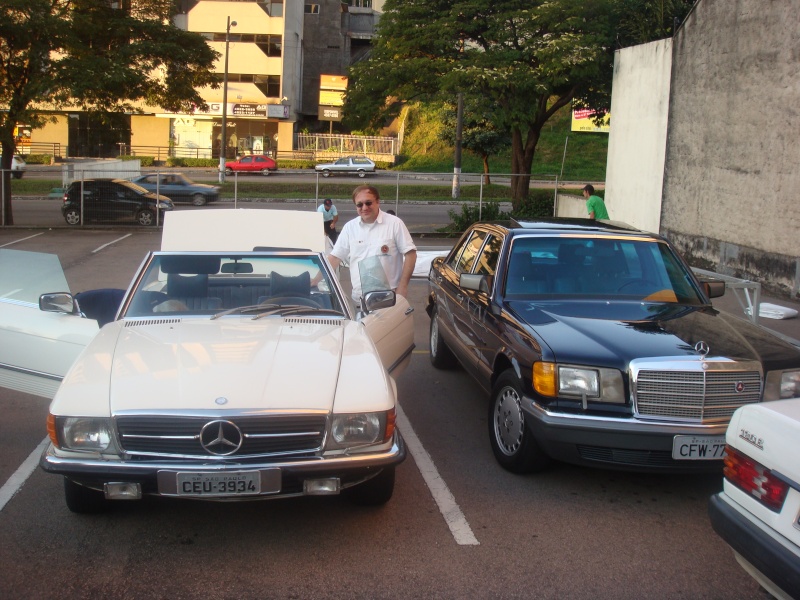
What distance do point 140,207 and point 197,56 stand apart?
190 inches

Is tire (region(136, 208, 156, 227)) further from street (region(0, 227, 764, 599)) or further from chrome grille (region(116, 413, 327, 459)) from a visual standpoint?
chrome grille (region(116, 413, 327, 459))

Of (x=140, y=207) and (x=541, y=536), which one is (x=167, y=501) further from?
(x=140, y=207)

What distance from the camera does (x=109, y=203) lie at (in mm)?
24625

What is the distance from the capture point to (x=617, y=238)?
6.71 meters

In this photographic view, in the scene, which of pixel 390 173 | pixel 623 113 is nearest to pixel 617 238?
pixel 623 113

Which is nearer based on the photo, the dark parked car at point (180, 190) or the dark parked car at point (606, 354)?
the dark parked car at point (606, 354)

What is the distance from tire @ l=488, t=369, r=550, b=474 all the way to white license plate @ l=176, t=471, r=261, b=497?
1.94m

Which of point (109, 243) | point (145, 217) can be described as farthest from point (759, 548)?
point (145, 217)

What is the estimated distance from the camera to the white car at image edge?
3051mm

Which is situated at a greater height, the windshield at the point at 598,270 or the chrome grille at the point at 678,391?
the windshield at the point at 598,270

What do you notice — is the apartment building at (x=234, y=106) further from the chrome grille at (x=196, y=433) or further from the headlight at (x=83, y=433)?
the chrome grille at (x=196, y=433)

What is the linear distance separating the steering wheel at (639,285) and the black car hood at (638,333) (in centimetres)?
26

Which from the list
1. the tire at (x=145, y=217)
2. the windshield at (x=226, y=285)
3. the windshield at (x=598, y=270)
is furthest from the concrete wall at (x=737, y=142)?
the tire at (x=145, y=217)

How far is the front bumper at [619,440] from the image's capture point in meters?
4.78
